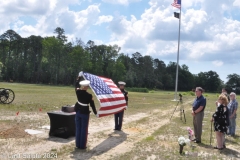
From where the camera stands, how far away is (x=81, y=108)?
284 inches

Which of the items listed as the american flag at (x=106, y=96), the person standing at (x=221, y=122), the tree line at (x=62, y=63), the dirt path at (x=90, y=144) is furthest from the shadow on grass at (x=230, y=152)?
the tree line at (x=62, y=63)

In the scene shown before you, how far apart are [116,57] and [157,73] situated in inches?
926

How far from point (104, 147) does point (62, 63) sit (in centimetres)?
7544

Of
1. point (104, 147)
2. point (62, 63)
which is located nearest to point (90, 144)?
point (104, 147)

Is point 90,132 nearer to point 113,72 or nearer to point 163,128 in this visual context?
point 163,128

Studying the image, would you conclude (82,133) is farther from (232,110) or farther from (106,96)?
(232,110)

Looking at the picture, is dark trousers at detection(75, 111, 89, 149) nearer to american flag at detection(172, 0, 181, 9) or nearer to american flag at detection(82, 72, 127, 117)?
american flag at detection(82, 72, 127, 117)

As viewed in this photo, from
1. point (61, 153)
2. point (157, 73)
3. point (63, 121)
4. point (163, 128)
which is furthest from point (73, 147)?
point (157, 73)

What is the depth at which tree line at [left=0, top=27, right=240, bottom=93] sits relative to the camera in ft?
256

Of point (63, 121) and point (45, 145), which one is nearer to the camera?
point (45, 145)

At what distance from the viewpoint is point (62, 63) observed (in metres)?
80.8

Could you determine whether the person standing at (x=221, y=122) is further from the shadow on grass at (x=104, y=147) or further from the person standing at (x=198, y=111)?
the shadow on grass at (x=104, y=147)

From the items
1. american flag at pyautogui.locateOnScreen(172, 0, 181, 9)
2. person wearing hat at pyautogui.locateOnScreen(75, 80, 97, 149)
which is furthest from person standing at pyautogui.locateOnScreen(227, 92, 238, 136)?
american flag at pyautogui.locateOnScreen(172, 0, 181, 9)

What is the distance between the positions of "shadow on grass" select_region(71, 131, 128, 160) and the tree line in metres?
64.5
